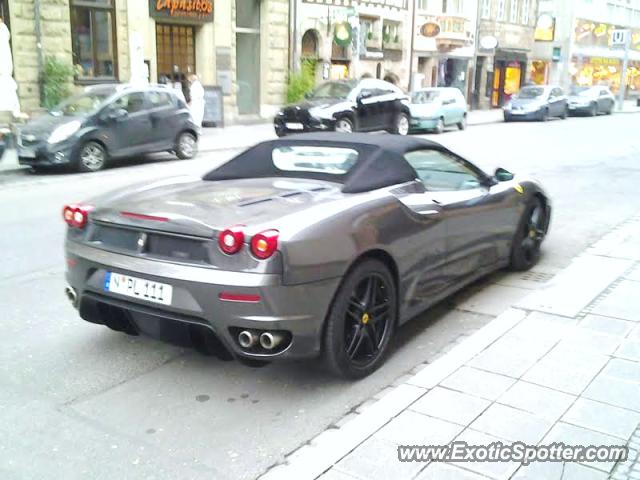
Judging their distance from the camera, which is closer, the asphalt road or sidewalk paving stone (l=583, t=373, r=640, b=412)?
the asphalt road

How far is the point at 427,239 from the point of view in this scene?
15.4 feet

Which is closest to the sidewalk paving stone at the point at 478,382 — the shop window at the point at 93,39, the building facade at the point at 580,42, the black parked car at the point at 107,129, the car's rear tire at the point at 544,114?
the black parked car at the point at 107,129

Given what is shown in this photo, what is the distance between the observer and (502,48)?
40.2m

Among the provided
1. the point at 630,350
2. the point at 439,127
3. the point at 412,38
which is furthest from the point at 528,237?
the point at 412,38

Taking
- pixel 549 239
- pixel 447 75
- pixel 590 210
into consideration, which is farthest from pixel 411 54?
pixel 549 239

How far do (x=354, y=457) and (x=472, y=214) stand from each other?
8.70 feet

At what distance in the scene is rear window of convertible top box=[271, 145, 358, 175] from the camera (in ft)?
15.7

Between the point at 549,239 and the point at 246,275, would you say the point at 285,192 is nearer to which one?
the point at 246,275

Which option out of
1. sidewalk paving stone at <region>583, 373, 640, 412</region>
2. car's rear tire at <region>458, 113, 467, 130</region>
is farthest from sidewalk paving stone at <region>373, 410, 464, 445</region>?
car's rear tire at <region>458, 113, 467, 130</region>

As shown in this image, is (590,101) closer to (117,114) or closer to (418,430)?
(117,114)

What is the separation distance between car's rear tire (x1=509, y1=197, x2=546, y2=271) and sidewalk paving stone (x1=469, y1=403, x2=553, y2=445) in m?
2.89

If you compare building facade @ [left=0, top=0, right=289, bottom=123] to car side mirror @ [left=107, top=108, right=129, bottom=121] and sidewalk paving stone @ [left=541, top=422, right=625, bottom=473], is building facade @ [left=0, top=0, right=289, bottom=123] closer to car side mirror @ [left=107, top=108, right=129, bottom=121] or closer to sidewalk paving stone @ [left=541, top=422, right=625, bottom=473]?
car side mirror @ [left=107, top=108, right=129, bottom=121]

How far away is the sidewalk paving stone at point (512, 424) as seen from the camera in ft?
11.1

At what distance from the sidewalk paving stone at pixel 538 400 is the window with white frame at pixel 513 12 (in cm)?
4103
